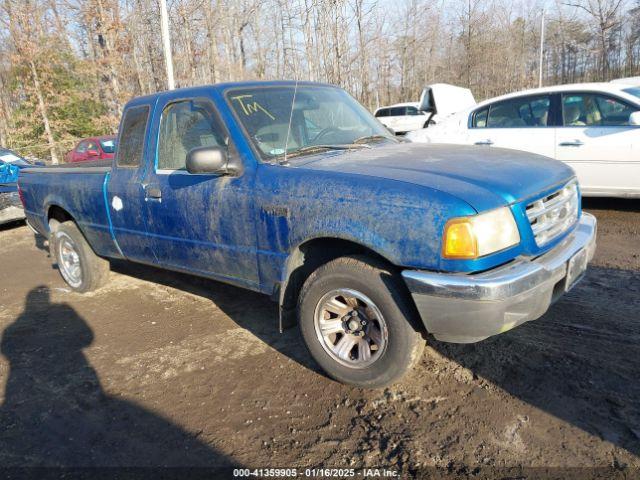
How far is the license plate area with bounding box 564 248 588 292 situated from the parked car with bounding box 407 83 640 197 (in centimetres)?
355

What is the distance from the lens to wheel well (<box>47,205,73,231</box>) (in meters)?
5.51

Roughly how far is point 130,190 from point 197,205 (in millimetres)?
944

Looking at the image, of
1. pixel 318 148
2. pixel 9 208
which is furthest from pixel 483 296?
pixel 9 208

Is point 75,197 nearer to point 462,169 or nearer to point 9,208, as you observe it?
point 462,169

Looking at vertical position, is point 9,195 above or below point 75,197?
below

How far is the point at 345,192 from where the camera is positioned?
280 centimetres

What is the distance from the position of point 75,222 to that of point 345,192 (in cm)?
371

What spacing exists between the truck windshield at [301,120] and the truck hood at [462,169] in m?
0.25

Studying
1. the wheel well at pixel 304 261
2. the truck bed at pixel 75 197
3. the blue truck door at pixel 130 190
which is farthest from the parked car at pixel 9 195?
the wheel well at pixel 304 261

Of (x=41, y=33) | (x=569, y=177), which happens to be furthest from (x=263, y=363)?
(x=41, y=33)

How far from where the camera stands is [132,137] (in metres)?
4.35

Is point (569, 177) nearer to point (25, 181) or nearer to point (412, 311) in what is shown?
point (412, 311)

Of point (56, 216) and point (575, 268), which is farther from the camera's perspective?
point (56, 216)

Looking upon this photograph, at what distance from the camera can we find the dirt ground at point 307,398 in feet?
8.28
